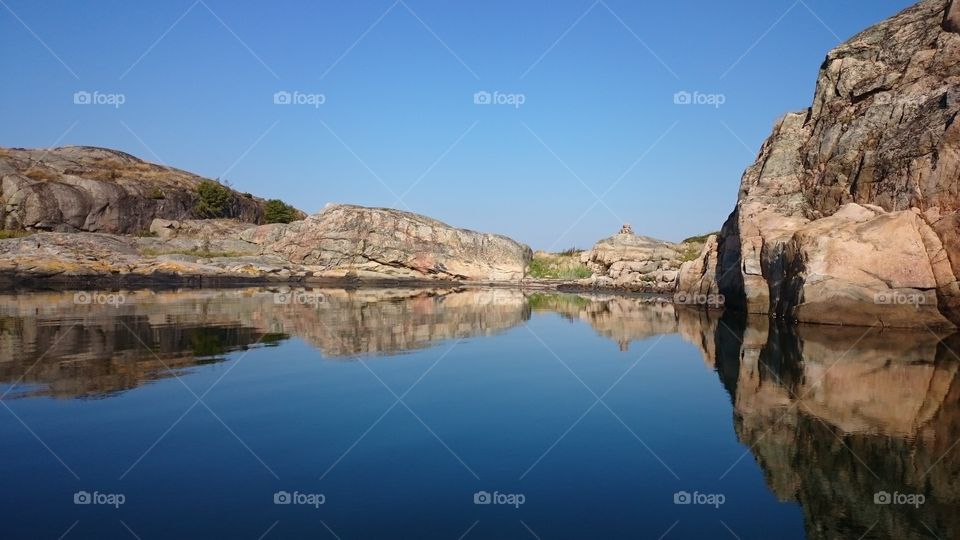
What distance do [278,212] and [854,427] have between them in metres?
66.9

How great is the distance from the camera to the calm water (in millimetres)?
6797

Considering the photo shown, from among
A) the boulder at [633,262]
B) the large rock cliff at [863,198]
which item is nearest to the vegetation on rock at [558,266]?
the boulder at [633,262]

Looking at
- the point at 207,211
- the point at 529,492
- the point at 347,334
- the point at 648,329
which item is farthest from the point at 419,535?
the point at 207,211

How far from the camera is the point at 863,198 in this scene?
27.1m

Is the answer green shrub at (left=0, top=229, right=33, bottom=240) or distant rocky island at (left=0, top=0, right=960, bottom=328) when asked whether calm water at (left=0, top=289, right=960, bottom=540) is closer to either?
distant rocky island at (left=0, top=0, right=960, bottom=328)

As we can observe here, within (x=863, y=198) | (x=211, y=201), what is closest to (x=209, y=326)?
(x=863, y=198)

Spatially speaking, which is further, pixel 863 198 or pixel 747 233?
pixel 747 233

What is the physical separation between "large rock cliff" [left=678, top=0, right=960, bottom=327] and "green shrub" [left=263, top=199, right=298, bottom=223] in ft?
147

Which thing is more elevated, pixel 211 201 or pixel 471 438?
pixel 211 201

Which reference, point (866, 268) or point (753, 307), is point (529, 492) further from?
point (753, 307)

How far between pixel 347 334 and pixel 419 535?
14931mm

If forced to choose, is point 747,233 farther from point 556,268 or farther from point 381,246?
point 556,268

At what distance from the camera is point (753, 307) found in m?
27.7

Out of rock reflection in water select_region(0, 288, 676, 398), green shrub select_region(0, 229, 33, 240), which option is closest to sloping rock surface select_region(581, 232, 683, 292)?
rock reflection in water select_region(0, 288, 676, 398)
